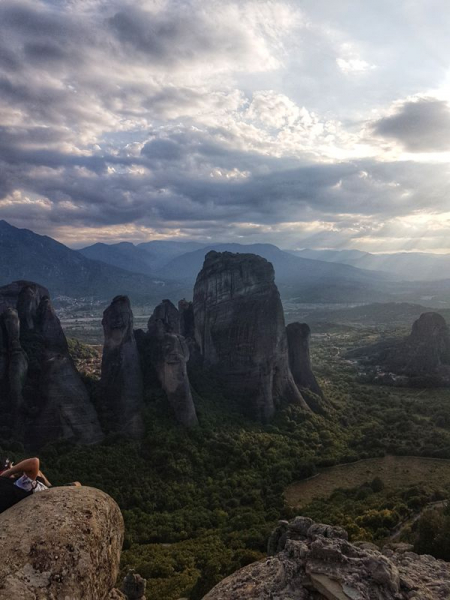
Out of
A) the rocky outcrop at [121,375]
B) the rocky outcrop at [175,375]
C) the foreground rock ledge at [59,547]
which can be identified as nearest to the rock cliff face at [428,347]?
the rocky outcrop at [175,375]

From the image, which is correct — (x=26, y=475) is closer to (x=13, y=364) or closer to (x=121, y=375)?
(x=13, y=364)

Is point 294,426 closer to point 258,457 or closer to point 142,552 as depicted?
point 258,457

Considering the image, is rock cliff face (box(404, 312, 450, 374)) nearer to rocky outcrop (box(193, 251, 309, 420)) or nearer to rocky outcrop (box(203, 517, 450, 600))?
rocky outcrop (box(193, 251, 309, 420))

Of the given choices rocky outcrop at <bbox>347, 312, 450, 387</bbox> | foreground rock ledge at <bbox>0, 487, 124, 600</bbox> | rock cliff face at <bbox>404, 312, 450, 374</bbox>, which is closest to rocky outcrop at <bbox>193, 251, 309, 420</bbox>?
rocky outcrop at <bbox>347, 312, 450, 387</bbox>

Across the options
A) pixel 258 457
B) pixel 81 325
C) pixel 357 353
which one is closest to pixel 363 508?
pixel 258 457

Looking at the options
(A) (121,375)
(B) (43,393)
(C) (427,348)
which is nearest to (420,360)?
(C) (427,348)

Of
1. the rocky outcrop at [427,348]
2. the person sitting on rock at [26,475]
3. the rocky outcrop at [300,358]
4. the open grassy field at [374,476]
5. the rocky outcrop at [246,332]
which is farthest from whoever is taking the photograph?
the rocky outcrop at [427,348]

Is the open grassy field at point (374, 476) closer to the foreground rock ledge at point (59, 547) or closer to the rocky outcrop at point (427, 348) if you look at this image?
the foreground rock ledge at point (59, 547)
